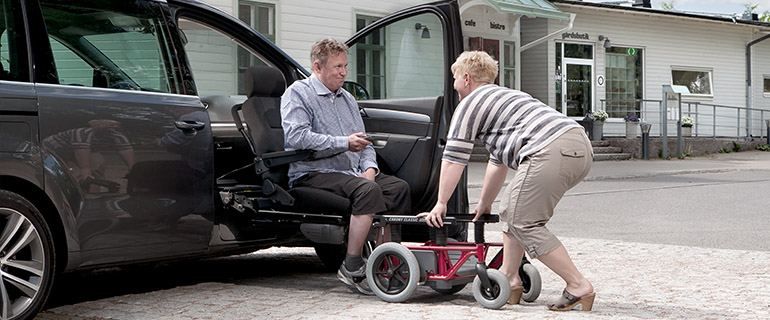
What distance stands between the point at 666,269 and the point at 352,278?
248 centimetres

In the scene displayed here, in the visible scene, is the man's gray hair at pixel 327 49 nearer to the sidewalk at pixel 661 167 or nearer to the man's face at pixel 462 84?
the man's face at pixel 462 84

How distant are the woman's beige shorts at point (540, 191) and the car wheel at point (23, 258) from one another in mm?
2266

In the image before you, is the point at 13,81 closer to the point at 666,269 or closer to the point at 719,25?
the point at 666,269

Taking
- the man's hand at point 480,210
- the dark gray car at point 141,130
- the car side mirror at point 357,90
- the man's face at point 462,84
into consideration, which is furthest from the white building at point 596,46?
the man's hand at point 480,210

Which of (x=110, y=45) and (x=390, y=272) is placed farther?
(x=390, y=272)

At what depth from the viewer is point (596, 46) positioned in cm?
3095

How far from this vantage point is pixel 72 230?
489 cm

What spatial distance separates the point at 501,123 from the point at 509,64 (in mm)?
22271

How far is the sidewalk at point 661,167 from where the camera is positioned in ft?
63.3

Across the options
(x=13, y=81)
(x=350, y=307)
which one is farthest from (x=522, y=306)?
(x=13, y=81)

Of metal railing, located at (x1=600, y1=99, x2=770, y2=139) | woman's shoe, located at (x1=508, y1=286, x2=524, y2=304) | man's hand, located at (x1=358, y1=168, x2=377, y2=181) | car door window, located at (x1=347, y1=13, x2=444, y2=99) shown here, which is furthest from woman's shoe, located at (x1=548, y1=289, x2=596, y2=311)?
metal railing, located at (x1=600, y1=99, x2=770, y2=139)

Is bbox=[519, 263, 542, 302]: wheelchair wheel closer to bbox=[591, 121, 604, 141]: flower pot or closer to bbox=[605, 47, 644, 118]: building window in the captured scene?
bbox=[591, 121, 604, 141]: flower pot

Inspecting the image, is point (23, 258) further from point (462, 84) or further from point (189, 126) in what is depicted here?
point (462, 84)

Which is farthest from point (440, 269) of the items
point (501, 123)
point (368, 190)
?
point (501, 123)
